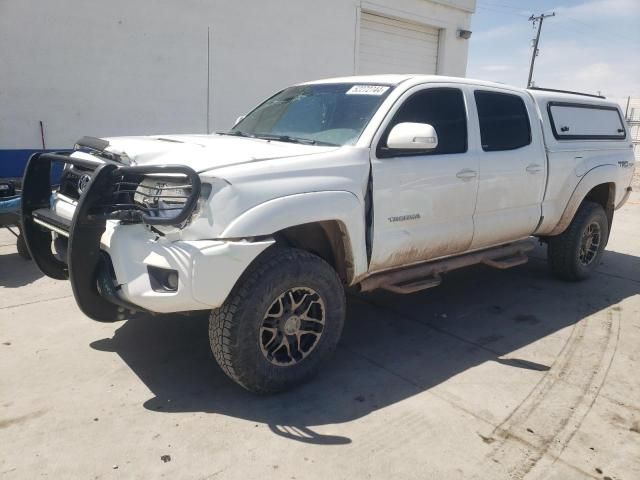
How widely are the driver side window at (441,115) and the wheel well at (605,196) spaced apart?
2.44 meters

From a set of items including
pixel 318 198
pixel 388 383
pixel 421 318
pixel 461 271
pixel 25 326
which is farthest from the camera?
pixel 461 271

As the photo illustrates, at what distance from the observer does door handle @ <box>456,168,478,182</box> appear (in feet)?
13.3

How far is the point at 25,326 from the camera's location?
13.6 feet

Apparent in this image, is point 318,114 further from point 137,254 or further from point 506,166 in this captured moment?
point 137,254

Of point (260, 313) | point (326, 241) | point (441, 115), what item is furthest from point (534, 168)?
point (260, 313)

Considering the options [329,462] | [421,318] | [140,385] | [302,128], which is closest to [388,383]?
[329,462]

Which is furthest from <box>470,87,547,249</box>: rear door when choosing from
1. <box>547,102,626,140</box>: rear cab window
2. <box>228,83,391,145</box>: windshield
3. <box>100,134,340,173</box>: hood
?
<box>100,134,340,173</box>: hood

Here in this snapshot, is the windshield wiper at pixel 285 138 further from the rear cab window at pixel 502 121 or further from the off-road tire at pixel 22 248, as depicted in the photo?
the off-road tire at pixel 22 248

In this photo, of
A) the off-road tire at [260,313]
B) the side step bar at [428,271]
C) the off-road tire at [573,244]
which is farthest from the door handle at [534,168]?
the off-road tire at [260,313]

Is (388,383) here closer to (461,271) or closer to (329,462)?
(329,462)

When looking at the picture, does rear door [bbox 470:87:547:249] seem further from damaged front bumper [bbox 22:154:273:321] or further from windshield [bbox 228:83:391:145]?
damaged front bumper [bbox 22:154:273:321]

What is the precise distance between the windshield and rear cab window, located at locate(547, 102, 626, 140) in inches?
Result: 87.9

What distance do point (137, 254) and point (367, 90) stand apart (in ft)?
6.74

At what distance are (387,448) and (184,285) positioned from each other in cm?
134
